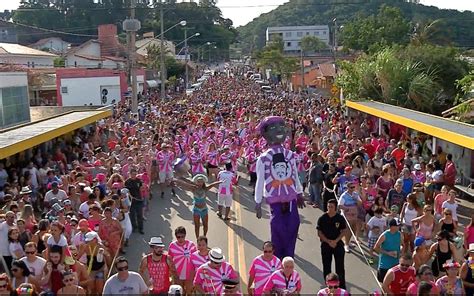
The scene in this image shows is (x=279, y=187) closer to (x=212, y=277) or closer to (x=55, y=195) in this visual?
(x=212, y=277)

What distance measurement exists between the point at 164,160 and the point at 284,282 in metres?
10.9

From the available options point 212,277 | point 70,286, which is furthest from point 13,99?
point 212,277

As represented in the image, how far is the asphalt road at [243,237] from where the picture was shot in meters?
10.5

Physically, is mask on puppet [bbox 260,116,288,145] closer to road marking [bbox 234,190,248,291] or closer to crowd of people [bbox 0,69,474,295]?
crowd of people [bbox 0,69,474,295]

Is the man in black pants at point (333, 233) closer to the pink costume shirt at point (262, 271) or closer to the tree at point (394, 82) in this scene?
the pink costume shirt at point (262, 271)

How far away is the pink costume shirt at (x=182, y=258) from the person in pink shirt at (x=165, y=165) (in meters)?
9.19

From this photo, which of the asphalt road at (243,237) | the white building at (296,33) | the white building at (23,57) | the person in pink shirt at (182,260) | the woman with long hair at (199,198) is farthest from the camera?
the white building at (296,33)

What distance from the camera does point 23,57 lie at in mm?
57531

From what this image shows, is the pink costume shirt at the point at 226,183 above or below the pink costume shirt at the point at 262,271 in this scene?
below

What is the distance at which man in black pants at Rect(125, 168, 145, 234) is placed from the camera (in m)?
13.5

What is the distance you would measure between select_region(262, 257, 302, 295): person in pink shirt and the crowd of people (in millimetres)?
15

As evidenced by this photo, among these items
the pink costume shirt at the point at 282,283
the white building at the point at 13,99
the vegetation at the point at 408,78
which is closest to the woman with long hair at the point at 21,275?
the pink costume shirt at the point at 282,283

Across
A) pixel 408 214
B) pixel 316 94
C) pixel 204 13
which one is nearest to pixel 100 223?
pixel 408 214

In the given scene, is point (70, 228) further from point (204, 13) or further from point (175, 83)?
point (204, 13)
